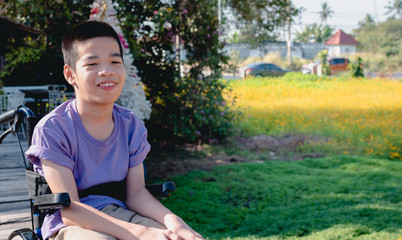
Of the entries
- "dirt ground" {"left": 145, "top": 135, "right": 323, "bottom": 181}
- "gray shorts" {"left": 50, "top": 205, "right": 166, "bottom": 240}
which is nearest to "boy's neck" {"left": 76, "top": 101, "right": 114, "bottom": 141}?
"gray shorts" {"left": 50, "top": 205, "right": 166, "bottom": 240}

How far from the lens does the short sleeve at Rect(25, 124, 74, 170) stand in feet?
5.68

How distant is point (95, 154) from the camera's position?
6.08 ft

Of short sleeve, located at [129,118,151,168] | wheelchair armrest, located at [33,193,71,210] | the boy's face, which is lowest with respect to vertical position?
wheelchair armrest, located at [33,193,71,210]

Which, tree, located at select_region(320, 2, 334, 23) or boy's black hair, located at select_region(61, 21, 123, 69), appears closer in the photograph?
boy's black hair, located at select_region(61, 21, 123, 69)

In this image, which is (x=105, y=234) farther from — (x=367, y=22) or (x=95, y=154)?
(x=367, y=22)

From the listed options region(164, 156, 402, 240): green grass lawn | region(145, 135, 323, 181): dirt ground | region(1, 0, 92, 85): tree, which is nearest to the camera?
region(164, 156, 402, 240): green grass lawn

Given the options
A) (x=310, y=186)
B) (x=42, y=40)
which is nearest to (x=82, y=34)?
(x=310, y=186)

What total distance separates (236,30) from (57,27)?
13.5 feet

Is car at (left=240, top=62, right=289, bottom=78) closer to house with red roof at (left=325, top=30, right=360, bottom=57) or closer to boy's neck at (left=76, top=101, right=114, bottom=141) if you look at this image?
boy's neck at (left=76, top=101, right=114, bottom=141)

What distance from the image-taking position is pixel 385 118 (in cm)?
1091

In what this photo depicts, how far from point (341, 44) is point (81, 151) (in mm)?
54138

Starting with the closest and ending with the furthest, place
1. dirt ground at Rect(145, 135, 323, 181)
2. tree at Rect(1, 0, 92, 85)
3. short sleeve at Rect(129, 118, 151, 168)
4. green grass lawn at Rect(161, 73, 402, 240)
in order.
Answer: short sleeve at Rect(129, 118, 151, 168)
green grass lawn at Rect(161, 73, 402, 240)
dirt ground at Rect(145, 135, 323, 181)
tree at Rect(1, 0, 92, 85)

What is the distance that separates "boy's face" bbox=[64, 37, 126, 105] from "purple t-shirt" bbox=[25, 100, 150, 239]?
12 centimetres

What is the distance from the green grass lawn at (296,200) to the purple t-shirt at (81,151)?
273 cm
